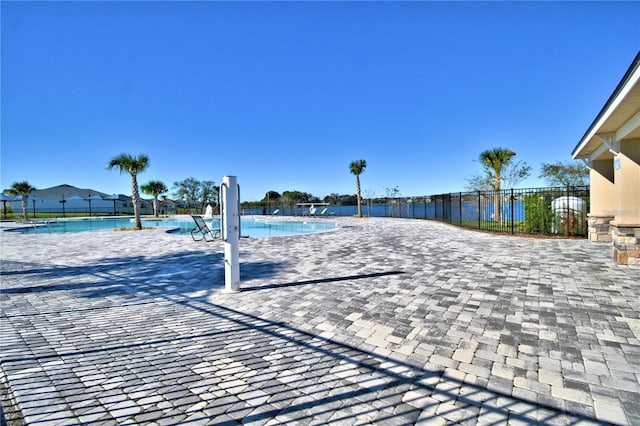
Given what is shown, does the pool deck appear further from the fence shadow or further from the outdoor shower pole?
the outdoor shower pole

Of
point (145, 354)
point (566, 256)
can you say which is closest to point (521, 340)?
point (145, 354)

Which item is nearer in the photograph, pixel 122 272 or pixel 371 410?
pixel 371 410

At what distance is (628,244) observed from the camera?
5.25m

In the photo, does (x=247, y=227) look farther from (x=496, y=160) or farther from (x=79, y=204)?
(x=79, y=204)

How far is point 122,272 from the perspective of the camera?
5637 millimetres

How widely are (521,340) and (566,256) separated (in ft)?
16.6

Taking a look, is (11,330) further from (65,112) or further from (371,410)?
Result: (65,112)

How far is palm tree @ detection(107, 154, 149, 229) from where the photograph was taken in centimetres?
1509

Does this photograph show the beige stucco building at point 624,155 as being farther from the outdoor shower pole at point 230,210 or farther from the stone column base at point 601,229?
the outdoor shower pole at point 230,210

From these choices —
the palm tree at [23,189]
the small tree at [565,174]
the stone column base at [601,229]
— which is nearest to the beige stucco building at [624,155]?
the stone column base at [601,229]

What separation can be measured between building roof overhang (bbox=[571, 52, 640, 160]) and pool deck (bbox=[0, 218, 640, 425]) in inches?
102

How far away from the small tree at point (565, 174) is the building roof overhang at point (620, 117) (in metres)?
15.2

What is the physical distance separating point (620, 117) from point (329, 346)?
645 centimetres

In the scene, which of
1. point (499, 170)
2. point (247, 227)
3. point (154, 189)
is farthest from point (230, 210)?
A: point (154, 189)
